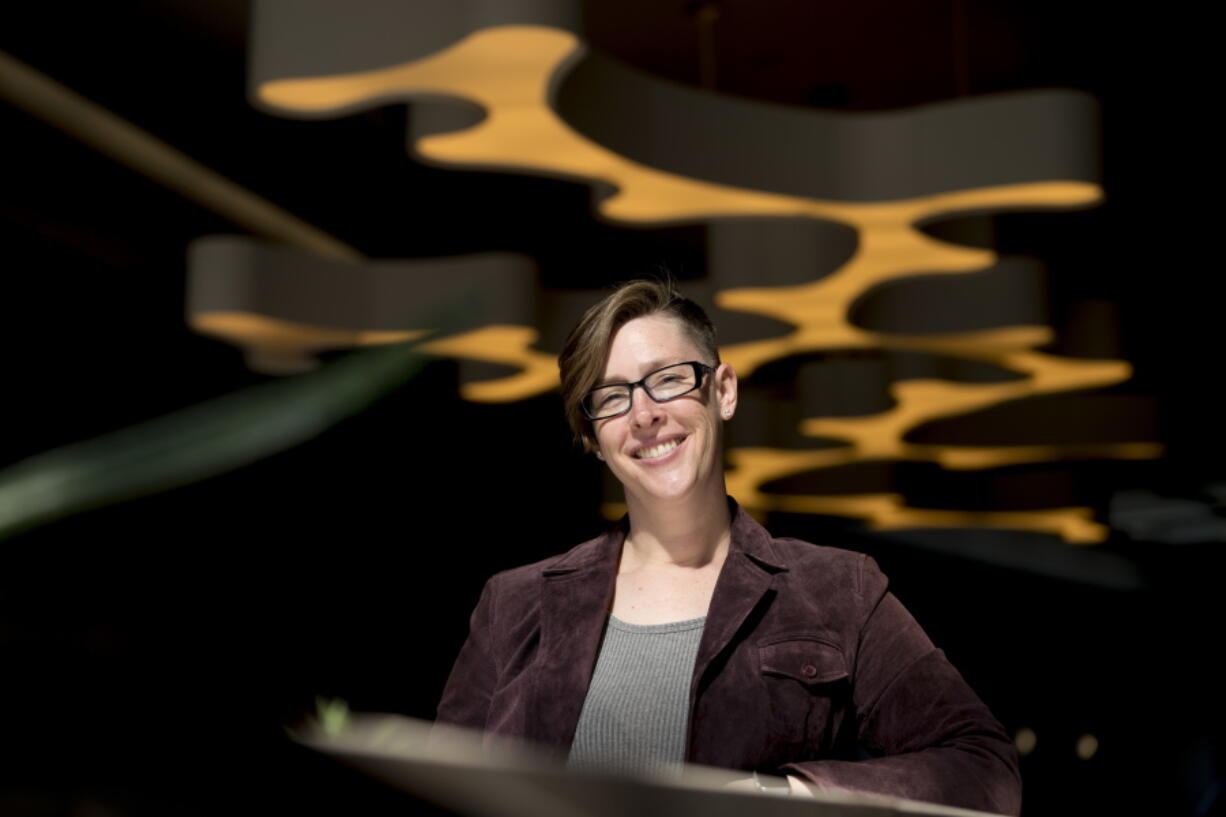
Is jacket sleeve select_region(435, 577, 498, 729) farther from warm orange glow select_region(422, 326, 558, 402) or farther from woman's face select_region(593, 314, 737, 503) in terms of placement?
warm orange glow select_region(422, 326, 558, 402)

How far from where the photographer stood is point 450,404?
6430mm

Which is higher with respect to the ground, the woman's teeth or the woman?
the woman's teeth

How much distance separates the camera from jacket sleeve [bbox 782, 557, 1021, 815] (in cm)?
99

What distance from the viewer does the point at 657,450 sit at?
3.97 feet

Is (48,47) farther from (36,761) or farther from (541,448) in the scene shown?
(36,761)

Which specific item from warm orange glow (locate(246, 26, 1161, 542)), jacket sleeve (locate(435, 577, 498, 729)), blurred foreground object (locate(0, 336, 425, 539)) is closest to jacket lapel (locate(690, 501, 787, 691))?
jacket sleeve (locate(435, 577, 498, 729))

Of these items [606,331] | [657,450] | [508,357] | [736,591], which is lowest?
[736,591]

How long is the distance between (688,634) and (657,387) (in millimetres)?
238

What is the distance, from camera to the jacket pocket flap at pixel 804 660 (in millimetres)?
1124

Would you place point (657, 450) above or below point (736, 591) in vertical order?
above

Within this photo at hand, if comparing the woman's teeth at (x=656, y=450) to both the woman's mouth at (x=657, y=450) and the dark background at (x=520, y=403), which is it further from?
the dark background at (x=520, y=403)

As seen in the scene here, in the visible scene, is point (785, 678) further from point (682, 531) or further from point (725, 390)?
point (725, 390)

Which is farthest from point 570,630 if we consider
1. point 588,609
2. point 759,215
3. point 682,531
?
point 759,215

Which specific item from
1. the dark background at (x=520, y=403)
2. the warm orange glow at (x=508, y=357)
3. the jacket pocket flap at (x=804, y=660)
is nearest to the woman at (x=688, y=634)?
the jacket pocket flap at (x=804, y=660)
